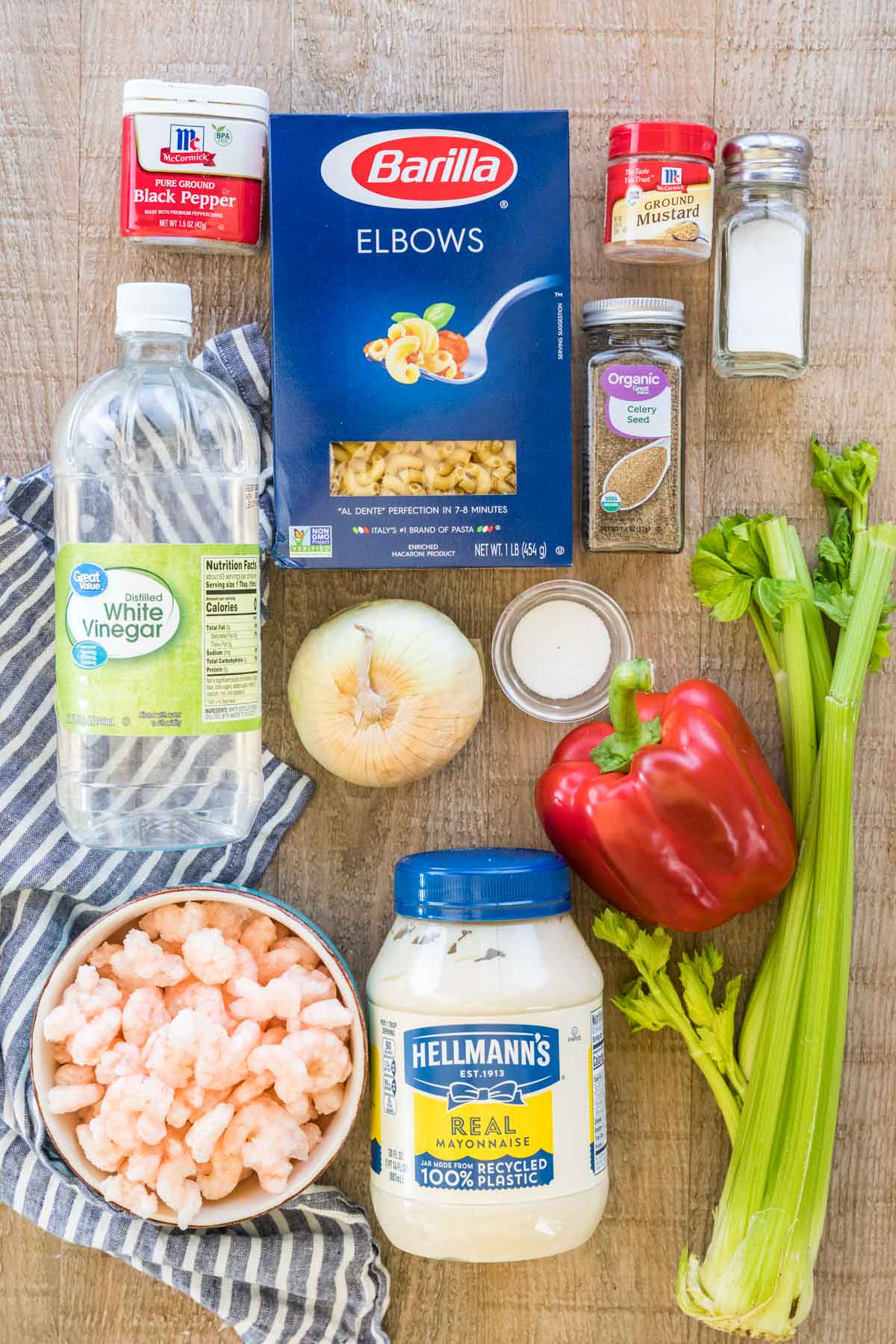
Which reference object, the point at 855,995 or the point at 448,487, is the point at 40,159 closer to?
the point at 448,487

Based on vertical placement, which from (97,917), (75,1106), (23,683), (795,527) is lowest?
(75,1106)

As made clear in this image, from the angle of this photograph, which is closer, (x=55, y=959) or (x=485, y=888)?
(x=485, y=888)

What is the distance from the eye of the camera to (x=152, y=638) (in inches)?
35.9

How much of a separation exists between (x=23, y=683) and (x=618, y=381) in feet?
1.94

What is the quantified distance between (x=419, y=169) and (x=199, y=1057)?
76 cm

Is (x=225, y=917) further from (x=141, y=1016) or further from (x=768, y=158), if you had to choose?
(x=768, y=158)

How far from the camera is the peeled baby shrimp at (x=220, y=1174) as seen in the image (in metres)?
0.95

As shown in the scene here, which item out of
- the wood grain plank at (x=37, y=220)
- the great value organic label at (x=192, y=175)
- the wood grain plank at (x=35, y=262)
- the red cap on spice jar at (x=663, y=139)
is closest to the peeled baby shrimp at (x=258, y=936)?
the wood grain plank at (x=35, y=262)

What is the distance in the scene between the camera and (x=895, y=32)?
3.49 ft

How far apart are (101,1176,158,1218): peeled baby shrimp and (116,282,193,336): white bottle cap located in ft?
2.27

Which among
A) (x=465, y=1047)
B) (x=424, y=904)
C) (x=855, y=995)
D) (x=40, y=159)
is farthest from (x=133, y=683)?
(x=855, y=995)

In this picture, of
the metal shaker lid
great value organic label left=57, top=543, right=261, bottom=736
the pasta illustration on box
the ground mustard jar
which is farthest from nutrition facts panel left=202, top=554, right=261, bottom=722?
the metal shaker lid

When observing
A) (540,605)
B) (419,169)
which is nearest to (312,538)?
(540,605)

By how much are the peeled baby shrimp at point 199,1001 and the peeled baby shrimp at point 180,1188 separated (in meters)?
0.11
